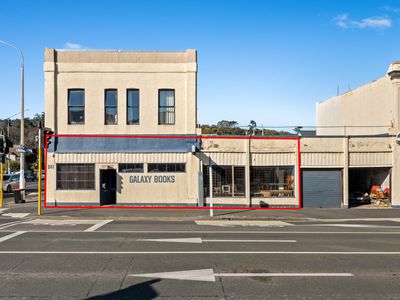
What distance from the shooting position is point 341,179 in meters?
23.4

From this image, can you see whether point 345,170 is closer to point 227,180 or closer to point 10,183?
point 227,180

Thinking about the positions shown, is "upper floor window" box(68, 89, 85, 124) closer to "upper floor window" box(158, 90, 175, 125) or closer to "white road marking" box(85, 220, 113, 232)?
"upper floor window" box(158, 90, 175, 125)

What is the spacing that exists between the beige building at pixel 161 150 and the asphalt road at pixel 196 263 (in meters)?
7.27

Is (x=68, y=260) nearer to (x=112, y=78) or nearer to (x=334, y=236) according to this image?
(x=334, y=236)

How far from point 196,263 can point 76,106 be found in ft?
53.4

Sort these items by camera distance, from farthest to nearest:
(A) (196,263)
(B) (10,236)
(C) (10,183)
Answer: (C) (10,183) < (B) (10,236) < (A) (196,263)

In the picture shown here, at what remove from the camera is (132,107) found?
914 inches

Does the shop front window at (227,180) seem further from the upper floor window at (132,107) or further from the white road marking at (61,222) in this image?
the white road marking at (61,222)

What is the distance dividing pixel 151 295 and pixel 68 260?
3.47 metres

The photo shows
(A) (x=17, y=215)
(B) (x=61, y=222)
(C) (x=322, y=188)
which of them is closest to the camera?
(B) (x=61, y=222)

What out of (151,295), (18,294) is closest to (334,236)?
(151,295)

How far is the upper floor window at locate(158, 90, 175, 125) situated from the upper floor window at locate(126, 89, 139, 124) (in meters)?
1.34

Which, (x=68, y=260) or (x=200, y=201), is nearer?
(x=68, y=260)

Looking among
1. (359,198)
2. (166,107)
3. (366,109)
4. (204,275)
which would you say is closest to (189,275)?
(204,275)
